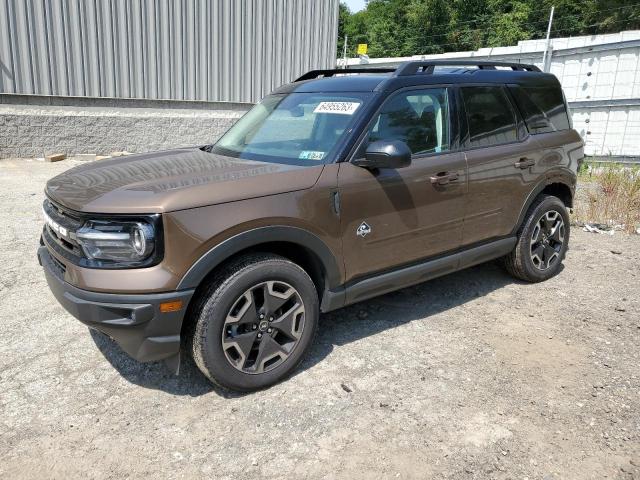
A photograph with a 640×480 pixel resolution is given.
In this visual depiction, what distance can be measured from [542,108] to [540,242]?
3.95ft

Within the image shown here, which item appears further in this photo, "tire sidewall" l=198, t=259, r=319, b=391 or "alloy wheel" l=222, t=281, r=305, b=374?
"alloy wheel" l=222, t=281, r=305, b=374

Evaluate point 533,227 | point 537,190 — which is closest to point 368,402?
point 533,227

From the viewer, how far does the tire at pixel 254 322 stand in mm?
2832

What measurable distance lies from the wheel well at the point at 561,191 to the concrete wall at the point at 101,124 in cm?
862

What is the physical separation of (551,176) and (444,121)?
1.43 m

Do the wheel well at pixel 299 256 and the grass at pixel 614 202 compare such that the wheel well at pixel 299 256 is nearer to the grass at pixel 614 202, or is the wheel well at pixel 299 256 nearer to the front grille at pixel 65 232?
the front grille at pixel 65 232

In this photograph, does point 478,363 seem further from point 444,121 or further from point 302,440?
point 444,121

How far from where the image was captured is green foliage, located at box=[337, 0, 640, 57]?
37344 millimetres

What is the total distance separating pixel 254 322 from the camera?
301cm

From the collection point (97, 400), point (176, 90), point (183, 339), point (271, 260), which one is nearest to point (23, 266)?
point (97, 400)

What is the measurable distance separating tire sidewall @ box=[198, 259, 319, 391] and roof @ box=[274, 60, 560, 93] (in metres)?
1.42

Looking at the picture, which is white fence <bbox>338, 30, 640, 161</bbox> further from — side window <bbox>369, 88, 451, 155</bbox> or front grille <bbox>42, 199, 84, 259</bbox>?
front grille <bbox>42, 199, 84, 259</bbox>

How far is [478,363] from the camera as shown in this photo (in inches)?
138

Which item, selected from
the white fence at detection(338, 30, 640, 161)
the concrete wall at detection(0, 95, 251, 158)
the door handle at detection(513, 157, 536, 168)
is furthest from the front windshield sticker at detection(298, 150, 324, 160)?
the white fence at detection(338, 30, 640, 161)
